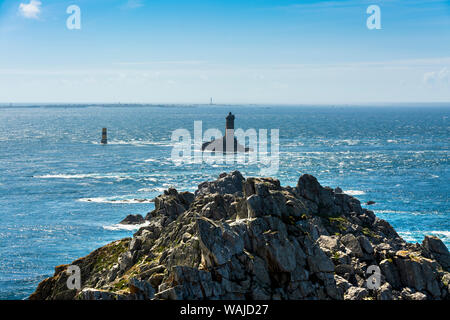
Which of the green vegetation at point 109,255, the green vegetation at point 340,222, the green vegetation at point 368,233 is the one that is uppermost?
the green vegetation at point 340,222

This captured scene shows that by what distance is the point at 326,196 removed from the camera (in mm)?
56281

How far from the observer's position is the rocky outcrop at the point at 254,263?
28859 millimetres

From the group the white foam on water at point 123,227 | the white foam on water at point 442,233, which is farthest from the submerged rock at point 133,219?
the white foam on water at point 442,233

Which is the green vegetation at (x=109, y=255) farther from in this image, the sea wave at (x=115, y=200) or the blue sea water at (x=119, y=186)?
the sea wave at (x=115, y=200)

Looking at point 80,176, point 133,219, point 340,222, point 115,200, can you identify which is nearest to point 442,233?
point 340,222

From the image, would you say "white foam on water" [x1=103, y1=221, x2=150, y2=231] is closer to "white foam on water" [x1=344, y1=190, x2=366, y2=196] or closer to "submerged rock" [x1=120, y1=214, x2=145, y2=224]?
"submerged rock" [x1=120, y1=214, x2=145, y2=224]

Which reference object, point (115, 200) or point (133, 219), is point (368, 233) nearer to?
point (133, 219)

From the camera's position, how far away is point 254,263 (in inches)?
1193

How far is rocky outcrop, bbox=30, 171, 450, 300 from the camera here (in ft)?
94.7

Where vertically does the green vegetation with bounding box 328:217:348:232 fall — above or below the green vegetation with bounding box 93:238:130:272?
above

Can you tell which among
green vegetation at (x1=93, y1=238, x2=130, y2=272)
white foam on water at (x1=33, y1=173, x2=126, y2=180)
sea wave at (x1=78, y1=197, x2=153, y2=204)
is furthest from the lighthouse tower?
green vegetation at (x1=93, y1=238, x2=130, y2=272)

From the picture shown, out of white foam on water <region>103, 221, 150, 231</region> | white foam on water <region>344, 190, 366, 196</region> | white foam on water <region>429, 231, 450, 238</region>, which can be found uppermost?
white foam on water <region>344, 190, 366, 196</region>
